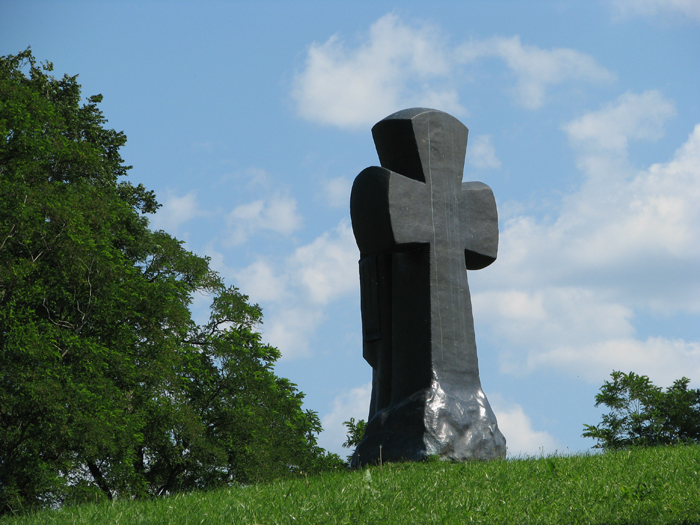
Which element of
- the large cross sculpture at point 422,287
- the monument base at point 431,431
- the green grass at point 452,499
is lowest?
the green grass at point 452,499

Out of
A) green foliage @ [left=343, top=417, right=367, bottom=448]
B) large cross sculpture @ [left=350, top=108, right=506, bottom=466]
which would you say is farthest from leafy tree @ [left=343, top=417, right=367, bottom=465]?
large cross sculpture @ [left=350, top=108, right=506, bottom=466]

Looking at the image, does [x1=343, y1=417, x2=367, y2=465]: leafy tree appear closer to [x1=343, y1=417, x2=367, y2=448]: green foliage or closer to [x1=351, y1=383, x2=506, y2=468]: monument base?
[x1=343, y1=417, x2=367, y2=448]: green foliage

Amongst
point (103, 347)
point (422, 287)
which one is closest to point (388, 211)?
point (422, 287)

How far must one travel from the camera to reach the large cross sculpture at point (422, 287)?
25.6 ft

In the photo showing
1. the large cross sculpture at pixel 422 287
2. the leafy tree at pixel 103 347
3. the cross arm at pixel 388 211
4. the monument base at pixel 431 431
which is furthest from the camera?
the leafy tree at pixel 103 347

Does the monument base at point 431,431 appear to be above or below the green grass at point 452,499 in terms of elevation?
above

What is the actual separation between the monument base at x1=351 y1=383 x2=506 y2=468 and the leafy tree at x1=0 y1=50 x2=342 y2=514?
8.36 meters

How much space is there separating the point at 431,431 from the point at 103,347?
10526 mm

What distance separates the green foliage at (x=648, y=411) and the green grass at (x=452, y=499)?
33.1 ft

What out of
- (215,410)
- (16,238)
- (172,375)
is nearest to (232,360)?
(215,410)

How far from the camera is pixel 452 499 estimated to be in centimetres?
575

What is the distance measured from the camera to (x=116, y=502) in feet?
22.5

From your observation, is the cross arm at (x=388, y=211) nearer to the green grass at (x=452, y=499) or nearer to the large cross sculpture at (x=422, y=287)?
the large cross sculpture at (x=422, y=287)

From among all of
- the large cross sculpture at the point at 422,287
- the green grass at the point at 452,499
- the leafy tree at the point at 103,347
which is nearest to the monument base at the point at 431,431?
the large cross sculpture at the point at 422,287
